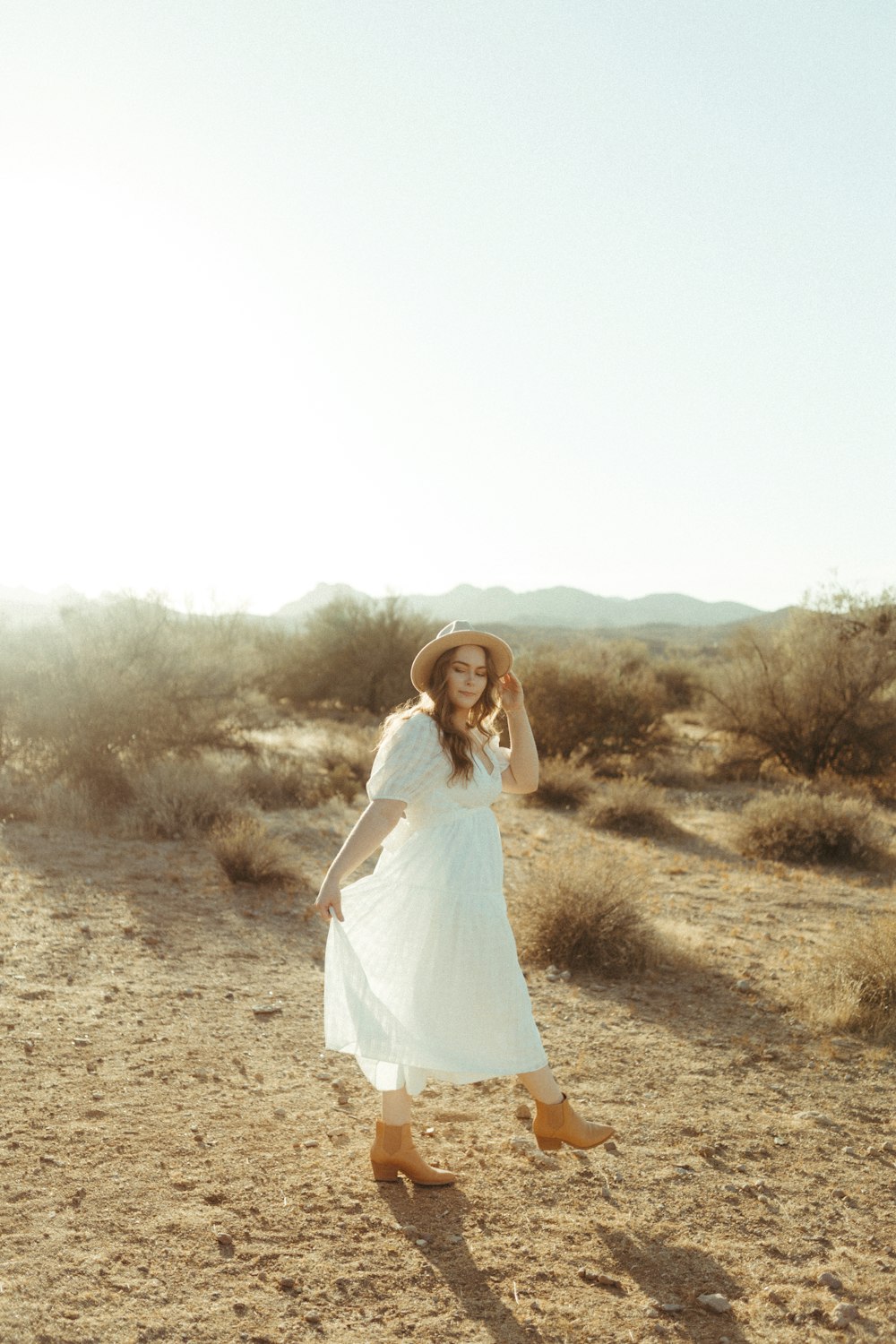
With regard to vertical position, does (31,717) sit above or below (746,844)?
above

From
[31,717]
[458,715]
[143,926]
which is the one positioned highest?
[458,715]

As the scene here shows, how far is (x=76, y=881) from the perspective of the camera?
26.7 feet

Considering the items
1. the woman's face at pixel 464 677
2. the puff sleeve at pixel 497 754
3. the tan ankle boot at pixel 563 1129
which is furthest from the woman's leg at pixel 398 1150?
the woman's face at pixel 464 677

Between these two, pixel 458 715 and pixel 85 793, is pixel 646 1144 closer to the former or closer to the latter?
pixel 458 715

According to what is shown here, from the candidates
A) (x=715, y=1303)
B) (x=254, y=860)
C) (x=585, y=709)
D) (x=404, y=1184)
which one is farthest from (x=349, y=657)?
(x=715, y=1303)

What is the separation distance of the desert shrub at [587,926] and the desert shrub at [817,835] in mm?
3930

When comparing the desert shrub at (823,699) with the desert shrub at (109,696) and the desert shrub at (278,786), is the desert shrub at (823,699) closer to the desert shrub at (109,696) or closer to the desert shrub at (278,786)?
the desert shrub at (278,786)

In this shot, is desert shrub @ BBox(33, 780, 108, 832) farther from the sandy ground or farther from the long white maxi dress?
Result: the long white maxi dress

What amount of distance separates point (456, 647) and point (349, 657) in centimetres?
2159

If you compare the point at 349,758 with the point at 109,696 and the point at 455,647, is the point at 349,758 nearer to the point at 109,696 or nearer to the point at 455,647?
the point at 109,696

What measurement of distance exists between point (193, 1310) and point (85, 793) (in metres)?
8.29

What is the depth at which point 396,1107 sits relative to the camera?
11.9ft

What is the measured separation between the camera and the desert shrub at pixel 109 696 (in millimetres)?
11180

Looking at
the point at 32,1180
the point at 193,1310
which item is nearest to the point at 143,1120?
the point at 32,1180
